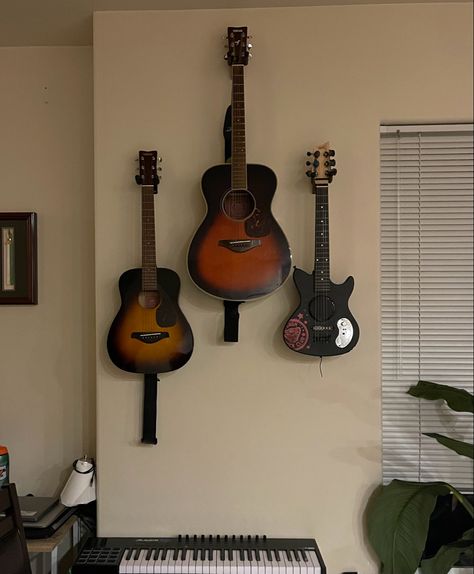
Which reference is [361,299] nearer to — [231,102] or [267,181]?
[267,181]

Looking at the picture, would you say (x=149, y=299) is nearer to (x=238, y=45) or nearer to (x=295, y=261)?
(x=295, y=261)

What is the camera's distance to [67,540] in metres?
1.92

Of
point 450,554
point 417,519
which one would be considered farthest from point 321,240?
point 450,554

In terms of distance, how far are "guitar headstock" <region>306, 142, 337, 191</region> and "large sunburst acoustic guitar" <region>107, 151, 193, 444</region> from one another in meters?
0.53

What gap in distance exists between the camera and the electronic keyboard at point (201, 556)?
161 cm

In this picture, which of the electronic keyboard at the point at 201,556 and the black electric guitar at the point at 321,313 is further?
the black electric guitar at the point at 321,313

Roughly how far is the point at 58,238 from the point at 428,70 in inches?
58.4

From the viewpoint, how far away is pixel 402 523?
5.59ft

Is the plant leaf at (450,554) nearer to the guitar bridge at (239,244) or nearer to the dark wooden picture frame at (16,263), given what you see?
the guitar bridge at (239,244)

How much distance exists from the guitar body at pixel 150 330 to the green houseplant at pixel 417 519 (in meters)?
0.80

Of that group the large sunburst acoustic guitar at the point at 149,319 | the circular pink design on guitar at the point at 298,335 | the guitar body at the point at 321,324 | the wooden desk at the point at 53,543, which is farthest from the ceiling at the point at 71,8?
the wooden desk at the point at 53,543

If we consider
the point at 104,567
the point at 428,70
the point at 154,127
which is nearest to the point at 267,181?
the point at 154,127

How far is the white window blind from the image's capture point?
1.87 m

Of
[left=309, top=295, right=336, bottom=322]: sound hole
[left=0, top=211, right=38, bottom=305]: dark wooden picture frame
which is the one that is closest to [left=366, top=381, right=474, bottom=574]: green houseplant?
[left=309, top=295, right=336, bottom=322]: sound hole
